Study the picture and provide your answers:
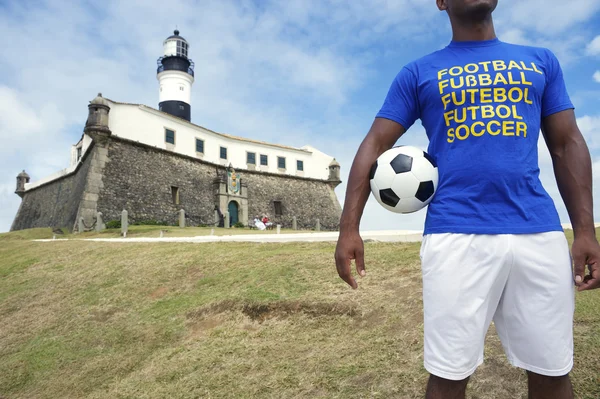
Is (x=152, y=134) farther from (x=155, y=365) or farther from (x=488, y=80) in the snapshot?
(x=488, y=80)

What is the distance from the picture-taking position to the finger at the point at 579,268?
1810 millimetres

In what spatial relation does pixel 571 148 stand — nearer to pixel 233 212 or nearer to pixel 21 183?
pixel 233 212

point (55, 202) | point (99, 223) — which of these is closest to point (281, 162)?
point (55, 202)

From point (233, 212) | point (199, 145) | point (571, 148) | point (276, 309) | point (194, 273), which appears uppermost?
point (199, 145)

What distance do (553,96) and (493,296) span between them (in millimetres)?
1004

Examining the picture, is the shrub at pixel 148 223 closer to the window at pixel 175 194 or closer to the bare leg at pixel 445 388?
the window at pixel 175 194

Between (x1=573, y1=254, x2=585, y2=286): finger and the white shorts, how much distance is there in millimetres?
67

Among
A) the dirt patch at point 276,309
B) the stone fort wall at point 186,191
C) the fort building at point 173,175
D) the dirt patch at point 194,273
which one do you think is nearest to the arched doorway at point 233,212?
the fort building at point 173,175

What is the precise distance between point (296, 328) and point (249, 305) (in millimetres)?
1012

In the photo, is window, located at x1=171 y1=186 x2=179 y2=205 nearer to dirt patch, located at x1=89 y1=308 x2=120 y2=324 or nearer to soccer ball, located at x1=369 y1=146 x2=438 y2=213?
dirt patch, located at x1=89 y1=308 x2=120 y2=324

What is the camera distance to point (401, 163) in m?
2.00

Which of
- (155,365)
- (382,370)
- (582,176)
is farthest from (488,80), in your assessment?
(155,365)

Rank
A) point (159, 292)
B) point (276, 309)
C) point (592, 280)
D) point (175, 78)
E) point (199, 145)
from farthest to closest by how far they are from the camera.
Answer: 1. point (175, 78)
2. point (199, 145)
3. point (159, 292)
4. point (276, 309)
5. point (592, 280)

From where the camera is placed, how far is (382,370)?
3447 mm
